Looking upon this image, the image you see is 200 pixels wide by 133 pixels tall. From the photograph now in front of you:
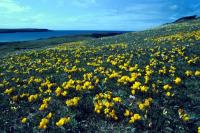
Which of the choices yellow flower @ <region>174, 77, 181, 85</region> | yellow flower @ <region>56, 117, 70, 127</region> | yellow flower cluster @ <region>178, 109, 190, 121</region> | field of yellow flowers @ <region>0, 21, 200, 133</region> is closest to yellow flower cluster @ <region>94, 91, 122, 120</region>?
field of yellow flowers @ <region>0, 21, 200, 133</region>

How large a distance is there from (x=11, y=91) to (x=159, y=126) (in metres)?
6.81

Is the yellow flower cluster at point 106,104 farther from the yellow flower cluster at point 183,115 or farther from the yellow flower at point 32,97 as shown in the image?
the yellow flower at point 32,97

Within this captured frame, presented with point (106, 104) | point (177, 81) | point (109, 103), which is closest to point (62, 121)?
point (106, 104)

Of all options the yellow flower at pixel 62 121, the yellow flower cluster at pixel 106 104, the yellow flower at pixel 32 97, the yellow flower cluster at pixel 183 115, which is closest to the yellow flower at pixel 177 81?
the yellow flower cluster at pixel 183 115

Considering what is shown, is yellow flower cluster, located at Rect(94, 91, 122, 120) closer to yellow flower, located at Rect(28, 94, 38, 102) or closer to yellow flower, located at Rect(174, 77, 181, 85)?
yellow flower, located at Rect(28, 94, 38, 102)

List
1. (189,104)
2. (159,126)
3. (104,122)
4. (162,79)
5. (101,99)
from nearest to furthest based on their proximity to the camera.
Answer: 1. (159,126)
2. (104,122)
3. (189,104)
4. (101,99)
5. (162,79)

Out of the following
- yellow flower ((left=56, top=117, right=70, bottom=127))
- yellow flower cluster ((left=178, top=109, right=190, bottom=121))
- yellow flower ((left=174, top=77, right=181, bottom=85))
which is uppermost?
yellow flower ((left=174, top=77, right=181, bottom=85))

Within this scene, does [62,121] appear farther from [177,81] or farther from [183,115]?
[177,81]

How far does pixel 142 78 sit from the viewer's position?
12.1 metres

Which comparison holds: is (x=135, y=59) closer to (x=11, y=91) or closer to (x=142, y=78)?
(x=142, y=78)

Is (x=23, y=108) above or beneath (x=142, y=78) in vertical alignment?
beneath

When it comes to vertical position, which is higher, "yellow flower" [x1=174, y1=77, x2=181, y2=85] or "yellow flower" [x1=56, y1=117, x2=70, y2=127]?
"yellow flower" [x1=174, y1=77, x2=181, y2=85]

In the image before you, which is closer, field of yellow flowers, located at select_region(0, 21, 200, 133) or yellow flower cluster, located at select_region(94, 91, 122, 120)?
field of yellow flowers, located at select_region(0, 21, 200, 133)

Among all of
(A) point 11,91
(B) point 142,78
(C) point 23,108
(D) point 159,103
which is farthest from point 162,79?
(A) point 11,91
